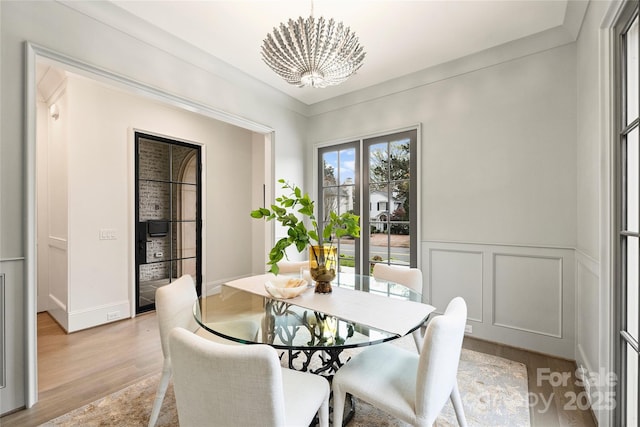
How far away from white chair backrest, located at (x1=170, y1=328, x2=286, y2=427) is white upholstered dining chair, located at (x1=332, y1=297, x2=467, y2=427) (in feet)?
1.72

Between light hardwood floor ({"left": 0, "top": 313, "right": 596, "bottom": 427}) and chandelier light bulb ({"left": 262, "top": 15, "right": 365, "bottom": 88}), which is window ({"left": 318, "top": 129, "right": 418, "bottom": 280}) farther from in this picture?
chandelier light bulb ({"left": 262, "top": 15, "right": 365, "bottom": 88})

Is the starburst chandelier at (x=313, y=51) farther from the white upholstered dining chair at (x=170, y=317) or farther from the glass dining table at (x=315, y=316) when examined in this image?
the white upholstered dining chair at (x=170, y=317)

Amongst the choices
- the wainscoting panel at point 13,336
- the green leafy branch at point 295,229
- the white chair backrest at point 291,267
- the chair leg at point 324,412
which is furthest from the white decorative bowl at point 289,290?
the wainscoting panel at point 13,336

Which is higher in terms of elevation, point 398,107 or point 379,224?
point 398,107

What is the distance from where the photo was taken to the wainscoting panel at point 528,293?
2.53 m

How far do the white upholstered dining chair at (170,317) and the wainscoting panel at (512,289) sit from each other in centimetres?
225

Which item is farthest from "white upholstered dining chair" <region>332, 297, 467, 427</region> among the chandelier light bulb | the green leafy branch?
the chandelier light bulb

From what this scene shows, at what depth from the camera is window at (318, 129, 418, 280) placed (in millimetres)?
3346

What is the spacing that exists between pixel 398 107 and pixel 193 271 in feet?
11.7

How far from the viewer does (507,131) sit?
2.74 meters

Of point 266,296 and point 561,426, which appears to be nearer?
point 561,426

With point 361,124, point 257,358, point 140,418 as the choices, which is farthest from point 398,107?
point 140,418

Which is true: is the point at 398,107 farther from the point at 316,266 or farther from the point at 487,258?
the point at 316,266

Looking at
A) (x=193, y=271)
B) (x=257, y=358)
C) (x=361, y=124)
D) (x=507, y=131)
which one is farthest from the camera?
(x=193, y=271)
